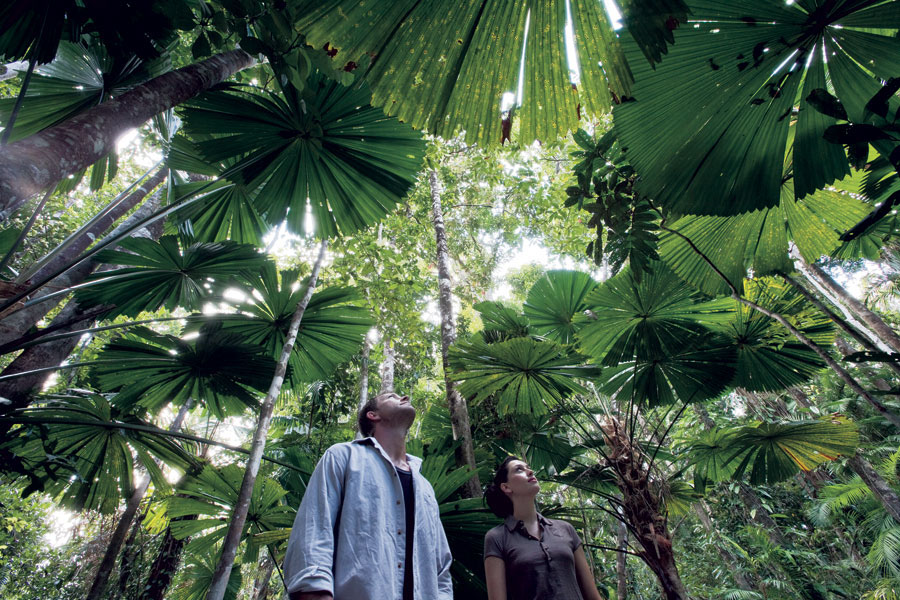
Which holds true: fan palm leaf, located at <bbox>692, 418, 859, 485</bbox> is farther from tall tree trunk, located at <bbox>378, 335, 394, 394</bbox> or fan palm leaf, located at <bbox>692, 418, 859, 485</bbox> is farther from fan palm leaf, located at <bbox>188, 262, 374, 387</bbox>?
tall tree trunk, located at <bbox>378, 335, 394, 394</bbox>

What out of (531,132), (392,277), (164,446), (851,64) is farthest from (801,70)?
(392,277)

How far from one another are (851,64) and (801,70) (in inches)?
6.0

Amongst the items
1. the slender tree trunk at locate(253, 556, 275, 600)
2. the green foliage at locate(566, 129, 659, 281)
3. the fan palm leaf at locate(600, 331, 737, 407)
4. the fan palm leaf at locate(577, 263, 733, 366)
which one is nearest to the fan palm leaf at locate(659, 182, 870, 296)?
the green foliage at locate(566, 129, 659, 281)

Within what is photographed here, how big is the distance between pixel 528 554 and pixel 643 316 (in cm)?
178

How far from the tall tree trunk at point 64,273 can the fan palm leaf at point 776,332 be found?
3813 millimetres

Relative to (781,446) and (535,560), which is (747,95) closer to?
(535,560)

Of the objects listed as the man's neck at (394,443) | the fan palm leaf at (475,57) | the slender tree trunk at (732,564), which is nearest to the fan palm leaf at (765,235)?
the fan palm leaf at (475,57)

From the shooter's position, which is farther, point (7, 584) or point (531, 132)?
point (7, 584)

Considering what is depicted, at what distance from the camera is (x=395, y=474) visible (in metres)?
1.73

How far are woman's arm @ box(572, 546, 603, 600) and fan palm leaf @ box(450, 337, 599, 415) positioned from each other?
3.84ft

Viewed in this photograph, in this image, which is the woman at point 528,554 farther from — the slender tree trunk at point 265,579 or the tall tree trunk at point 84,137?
the slender tree trunk at point 265,579

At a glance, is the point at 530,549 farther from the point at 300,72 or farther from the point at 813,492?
the point at 813,492

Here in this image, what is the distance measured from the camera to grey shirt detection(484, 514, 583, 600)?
1973 mm

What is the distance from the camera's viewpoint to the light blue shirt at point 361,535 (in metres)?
1.30
